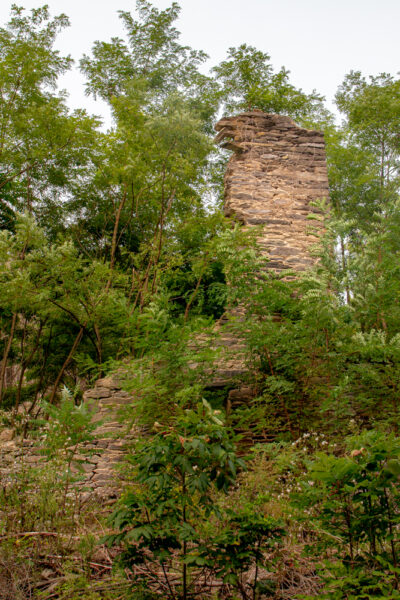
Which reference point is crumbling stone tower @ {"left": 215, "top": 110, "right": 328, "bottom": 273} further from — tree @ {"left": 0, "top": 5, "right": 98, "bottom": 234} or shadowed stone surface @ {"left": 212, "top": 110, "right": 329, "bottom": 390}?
tree @ {"left": 0, "top": 5, "right": 98, "bottom": 234}

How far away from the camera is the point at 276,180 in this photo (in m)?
7.11

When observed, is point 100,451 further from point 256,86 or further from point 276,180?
point 256,86

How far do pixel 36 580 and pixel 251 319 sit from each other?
2922mm

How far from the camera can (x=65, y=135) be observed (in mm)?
7707

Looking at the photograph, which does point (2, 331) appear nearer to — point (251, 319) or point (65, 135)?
Answer: point (65, 135)

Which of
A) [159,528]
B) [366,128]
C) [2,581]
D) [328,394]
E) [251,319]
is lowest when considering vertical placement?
[2,581]

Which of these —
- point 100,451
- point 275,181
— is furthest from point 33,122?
point 100,451

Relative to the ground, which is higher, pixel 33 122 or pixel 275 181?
pixel 33 122

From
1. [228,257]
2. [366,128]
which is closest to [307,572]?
[228,257]

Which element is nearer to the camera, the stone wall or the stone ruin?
the stone wall

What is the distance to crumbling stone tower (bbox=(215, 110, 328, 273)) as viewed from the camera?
6.62m

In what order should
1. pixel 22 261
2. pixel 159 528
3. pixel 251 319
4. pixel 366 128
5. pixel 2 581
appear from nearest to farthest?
pixel 159 528 → pixel 2 581 → pixel 251 319 → pixel 22 261 → pixel 366 128

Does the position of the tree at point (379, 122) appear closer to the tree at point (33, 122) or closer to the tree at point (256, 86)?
the tree at point (256, 86)

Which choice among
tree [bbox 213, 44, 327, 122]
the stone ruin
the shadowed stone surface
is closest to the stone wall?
the stone ruin
